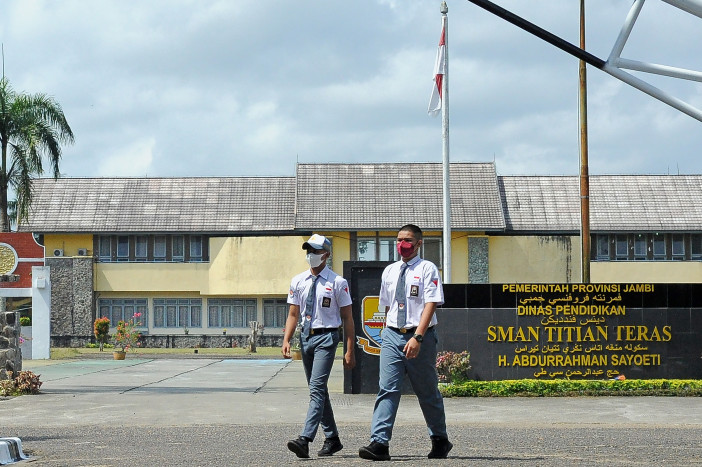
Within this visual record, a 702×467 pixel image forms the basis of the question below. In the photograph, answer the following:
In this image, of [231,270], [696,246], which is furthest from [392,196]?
[696,246]

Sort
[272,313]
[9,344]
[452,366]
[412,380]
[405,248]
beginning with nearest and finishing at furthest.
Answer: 1. [412,380]
2. [405,248]
3. [452,366]
4. [9,344]
5. [272,313]

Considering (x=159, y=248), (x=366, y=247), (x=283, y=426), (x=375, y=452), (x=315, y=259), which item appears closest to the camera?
(x=375, y=452)

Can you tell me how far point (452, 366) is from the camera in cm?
1762

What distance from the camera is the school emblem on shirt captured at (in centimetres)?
1761

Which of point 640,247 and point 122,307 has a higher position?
point 640,247

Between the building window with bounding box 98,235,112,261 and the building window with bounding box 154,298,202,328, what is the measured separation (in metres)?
3.20

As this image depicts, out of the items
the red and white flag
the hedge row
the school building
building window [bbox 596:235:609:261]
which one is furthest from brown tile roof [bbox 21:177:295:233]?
the hedge row

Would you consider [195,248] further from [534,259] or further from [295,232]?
[534,259]

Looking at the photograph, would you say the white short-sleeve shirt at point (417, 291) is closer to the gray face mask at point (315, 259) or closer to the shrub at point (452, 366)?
the gray face mask at point (315, 259)

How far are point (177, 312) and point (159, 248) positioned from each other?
3.32m

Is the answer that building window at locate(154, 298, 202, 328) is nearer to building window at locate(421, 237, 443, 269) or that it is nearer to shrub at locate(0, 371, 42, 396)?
building window at locate(421, 237, 443, 269)

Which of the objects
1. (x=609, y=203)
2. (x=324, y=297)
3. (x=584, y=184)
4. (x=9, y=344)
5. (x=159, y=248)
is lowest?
(x=9, y=344)

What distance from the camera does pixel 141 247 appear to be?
179ft

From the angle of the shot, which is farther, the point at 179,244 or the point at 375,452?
the point at 179,244
